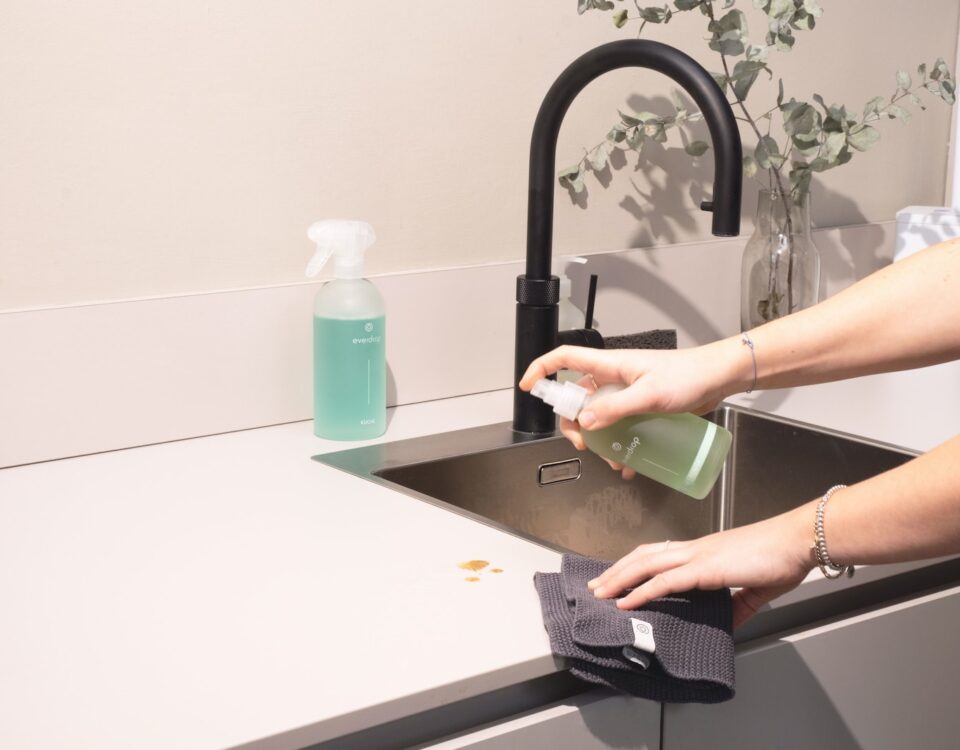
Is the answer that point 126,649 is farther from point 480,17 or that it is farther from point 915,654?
point 480,17

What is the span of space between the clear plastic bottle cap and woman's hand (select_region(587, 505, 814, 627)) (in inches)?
5.5

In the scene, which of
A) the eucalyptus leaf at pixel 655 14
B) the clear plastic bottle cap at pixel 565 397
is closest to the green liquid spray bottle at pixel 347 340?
the clear plastic bottle cap at pixel 565 397

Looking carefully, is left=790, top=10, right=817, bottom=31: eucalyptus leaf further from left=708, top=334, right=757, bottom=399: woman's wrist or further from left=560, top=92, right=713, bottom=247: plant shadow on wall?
left=708, top=334, right=757, bottom=399: woman's wrist

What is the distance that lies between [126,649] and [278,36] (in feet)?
2.54

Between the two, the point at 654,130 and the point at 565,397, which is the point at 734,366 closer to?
the point at 565,397

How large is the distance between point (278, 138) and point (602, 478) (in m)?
0.57

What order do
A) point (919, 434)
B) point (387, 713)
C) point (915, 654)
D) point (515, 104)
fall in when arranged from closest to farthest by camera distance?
point (387, 713), point (915, 654), point (919, 434), point (515, 104)

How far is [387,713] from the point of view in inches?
29.6

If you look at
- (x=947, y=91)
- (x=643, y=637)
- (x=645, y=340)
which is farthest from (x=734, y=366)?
(x=947, y=91)

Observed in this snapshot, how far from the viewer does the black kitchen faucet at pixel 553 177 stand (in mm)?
1223

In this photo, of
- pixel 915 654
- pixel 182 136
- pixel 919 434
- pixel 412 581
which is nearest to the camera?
pixel 412 581

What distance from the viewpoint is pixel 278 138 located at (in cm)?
135

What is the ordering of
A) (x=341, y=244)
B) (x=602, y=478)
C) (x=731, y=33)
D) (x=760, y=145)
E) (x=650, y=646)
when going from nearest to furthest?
(x=650, y=646) → (x=341, y=244) → (x=602, y=478) → (x=731, y=33) → (x=760, y=145)

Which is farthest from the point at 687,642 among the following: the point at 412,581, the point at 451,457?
the point at 451,457
